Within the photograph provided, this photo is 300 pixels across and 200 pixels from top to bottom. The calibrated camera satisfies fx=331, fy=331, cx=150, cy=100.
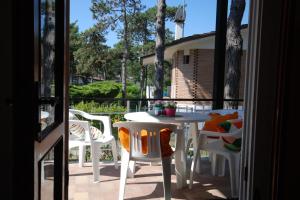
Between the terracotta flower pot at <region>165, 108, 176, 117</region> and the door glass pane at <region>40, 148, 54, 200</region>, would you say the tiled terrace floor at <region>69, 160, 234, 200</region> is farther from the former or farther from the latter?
the door glass pane at <region>40, 148, 54, 200</region>

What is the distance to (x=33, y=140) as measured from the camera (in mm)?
875

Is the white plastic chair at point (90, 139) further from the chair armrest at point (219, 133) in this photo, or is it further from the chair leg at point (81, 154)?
the chair armrest at point (219, 133)

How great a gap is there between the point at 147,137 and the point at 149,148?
0.10 meters

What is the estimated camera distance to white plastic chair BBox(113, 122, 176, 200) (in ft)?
9.44

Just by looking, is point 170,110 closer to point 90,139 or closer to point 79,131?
point 90,139

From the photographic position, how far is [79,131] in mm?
3939

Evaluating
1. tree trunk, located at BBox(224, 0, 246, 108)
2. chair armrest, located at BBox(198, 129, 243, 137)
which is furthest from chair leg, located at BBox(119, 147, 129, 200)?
tree trunk, located at BBox(224, 0, 246, 108)

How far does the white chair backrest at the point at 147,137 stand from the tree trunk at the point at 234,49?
486 cm

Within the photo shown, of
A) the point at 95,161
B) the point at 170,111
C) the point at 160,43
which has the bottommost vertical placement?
the point at 95,161

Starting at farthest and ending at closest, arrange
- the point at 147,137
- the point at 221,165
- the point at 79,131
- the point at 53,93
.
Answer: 1. the point at 79,131
2. the point at 221,165
3. the point at 147,137
4. the point at 53,93

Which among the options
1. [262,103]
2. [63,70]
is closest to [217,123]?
[63,70]

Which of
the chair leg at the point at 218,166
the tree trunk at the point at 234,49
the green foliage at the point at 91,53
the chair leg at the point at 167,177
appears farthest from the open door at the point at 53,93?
the green foliage at the point at 91,53

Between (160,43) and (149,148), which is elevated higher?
(160,43)

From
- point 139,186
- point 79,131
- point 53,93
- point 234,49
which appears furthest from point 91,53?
point 53,93
